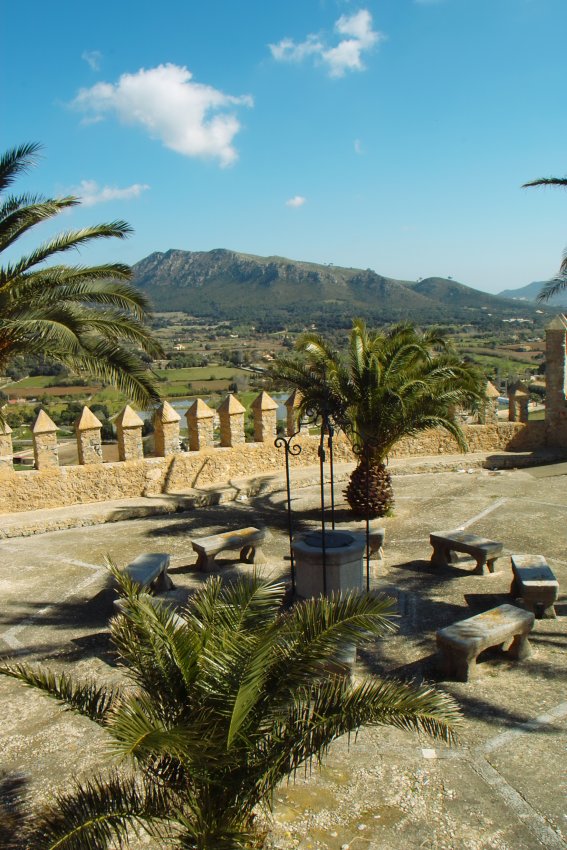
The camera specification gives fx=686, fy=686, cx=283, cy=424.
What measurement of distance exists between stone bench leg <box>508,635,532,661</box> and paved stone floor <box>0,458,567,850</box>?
0.28ft

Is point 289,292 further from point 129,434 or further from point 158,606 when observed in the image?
point 158,606

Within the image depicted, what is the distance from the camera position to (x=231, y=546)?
8492 millimetres

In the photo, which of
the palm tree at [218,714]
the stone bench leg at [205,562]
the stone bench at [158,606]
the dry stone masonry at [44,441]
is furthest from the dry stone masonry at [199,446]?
the palm tree at [218,714]

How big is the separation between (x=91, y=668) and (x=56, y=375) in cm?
3839

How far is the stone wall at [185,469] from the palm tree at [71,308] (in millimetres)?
3342

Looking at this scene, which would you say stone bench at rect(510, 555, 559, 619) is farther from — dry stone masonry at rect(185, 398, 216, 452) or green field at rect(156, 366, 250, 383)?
green field at rect(156, 366, 250, 383)

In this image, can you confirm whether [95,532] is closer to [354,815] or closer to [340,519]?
[340,519]

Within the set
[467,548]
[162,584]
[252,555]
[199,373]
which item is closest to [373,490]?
[252,555]

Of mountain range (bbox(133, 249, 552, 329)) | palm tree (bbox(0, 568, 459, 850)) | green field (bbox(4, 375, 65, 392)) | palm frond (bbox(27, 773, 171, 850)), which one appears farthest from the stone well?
mountain range (bbox(133, 249, 552, 329))

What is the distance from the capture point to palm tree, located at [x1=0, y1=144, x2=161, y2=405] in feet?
25.1

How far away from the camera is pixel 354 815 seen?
3914 millimetres

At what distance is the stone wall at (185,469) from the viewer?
→ 11.1 m

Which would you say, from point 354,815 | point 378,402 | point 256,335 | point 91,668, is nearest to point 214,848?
point 354,815

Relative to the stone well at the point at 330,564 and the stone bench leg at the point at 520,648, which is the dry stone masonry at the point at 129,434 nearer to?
the stone well at the point at 330,564
